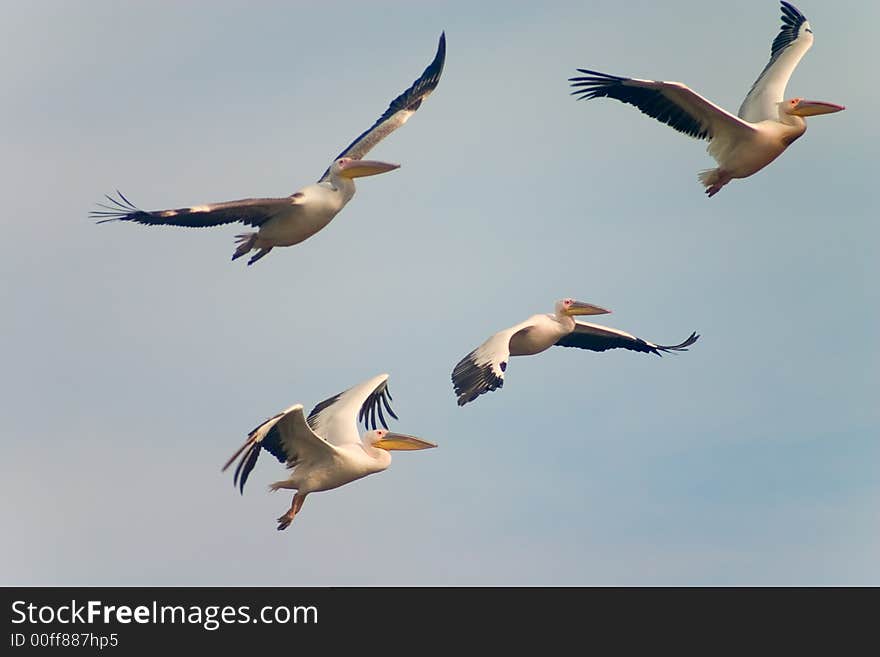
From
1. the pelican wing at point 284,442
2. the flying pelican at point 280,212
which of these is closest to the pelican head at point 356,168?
the flying pelican at point 280,212

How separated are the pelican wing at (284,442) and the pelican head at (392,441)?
112cm

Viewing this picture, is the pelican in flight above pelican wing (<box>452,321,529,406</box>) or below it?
above

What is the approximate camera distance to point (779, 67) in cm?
2100

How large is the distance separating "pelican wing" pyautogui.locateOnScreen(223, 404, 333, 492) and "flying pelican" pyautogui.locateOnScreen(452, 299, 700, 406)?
1562 mm

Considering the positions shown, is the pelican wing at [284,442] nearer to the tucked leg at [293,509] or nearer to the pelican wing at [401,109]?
the tucked leg at [293,509]

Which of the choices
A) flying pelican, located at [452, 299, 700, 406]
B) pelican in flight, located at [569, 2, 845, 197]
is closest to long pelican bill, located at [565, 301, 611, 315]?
flying pelican, located at [452, 299, 700, 406]

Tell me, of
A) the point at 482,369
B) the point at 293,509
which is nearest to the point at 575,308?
the point at 482,369

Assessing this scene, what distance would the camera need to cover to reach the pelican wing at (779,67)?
2042 centimetres

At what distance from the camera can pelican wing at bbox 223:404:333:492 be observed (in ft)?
53.0

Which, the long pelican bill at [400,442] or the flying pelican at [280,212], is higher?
the flying pelican at [280,212]

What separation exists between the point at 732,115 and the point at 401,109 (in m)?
5.36

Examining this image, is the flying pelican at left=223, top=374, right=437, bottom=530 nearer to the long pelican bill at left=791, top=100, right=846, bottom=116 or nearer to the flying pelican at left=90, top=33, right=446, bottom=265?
the flying pelican at left=90, top=33, right=446, bottom=265

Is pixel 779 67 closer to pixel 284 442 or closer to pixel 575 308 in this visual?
pixel 575 308

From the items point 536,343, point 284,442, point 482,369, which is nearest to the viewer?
point 284,442
